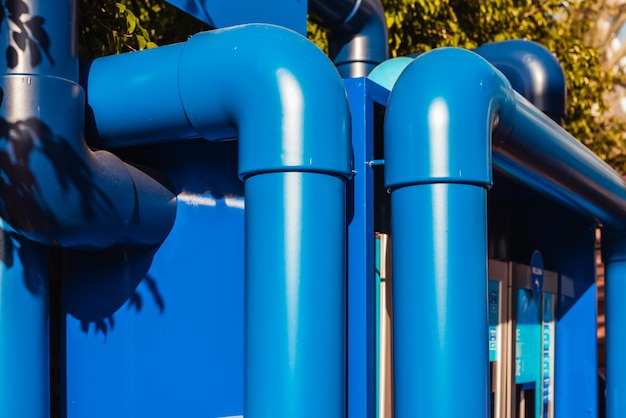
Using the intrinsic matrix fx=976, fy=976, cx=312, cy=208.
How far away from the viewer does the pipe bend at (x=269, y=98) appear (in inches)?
113

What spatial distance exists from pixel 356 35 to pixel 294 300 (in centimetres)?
308

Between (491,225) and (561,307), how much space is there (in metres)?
0.86

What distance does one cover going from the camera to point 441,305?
294 cm

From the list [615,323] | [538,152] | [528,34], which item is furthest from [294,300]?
[528,34]

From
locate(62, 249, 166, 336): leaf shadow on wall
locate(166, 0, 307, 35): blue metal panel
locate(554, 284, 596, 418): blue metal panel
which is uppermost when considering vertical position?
locate(166, 0, 307, 35): blue metal panel

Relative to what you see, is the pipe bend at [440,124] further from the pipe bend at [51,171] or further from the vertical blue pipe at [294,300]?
the pipe bend at [51,171]

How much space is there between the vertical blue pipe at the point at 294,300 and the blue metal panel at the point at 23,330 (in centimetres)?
79

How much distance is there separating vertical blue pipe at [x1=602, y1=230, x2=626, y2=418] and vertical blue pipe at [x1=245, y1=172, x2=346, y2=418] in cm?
298

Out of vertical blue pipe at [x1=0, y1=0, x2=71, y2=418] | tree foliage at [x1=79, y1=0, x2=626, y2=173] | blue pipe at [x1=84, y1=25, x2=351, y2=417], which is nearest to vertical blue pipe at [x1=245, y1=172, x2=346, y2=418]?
blue pipe at [x1=84, y1=25, x2=351, y2=417]

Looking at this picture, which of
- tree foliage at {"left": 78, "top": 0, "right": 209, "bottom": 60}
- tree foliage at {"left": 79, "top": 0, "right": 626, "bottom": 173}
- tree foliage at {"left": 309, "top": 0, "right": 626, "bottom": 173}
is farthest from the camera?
tree foliage at {"left": 309, "top": 0, "right": 626, "bottom": 173}

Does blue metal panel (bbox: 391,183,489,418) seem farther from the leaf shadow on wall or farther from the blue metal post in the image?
the leaf shadow on wall

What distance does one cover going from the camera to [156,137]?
10.6ft

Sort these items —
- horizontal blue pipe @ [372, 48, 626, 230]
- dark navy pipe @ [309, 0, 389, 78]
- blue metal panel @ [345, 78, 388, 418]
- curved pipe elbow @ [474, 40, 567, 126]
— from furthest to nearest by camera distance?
dark navy pipe @ [309, 0, 389, 78]
curved pipe elbow @ [474, 40, 567, 126]
horizontal blue pipe @ [372, 48, 626, 230]
blue metal panel @ [345, 78, 388, 418]

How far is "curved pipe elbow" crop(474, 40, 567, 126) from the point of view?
5344 millimetres
